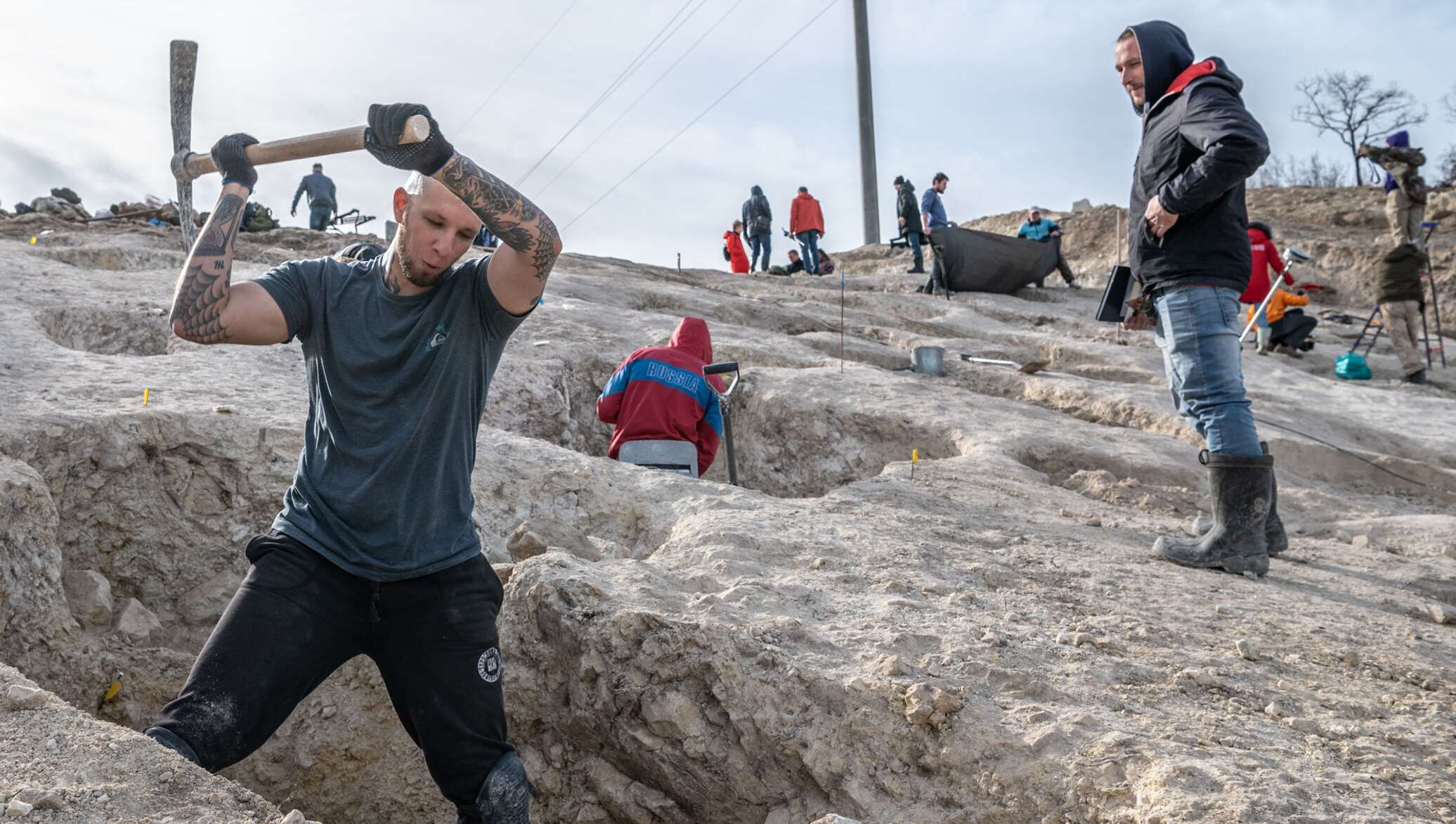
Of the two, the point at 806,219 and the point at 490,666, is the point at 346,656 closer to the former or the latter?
the point at 490,666

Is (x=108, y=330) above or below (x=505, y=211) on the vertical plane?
below

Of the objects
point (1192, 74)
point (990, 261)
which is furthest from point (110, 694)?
point (990, 261)

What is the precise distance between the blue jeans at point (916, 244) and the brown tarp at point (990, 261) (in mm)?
1598

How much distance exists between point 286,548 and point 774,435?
Result: 497 cm

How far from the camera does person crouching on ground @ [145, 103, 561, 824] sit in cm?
222

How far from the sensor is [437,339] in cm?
235

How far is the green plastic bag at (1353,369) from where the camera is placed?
Result: 414 inches

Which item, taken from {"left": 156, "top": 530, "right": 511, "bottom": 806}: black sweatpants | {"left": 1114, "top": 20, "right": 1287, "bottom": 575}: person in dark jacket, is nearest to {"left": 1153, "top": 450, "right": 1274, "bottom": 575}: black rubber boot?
{"left": 1114, "top": 20, "right": 1287, "bottom": 575}: person in dark jacket

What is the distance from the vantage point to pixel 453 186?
7.43ft

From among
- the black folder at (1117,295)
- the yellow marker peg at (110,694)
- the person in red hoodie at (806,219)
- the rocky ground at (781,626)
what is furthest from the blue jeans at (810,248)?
the yellow marker peg at (110,694)

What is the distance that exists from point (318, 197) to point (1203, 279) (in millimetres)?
14330

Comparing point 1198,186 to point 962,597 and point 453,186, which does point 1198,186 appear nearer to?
point 962,597

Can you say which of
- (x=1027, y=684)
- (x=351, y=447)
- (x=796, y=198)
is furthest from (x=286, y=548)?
(x=796, y=198)

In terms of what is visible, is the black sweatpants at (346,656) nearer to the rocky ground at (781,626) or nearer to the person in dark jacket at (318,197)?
the rocky ground at (781,626)
